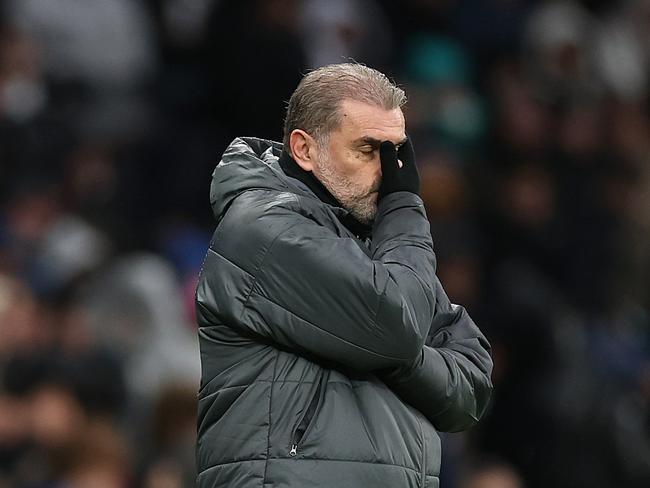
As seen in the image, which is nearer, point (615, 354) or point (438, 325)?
point (438, 325)

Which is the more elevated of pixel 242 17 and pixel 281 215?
pixel 281 215

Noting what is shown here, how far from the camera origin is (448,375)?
3.61 meters

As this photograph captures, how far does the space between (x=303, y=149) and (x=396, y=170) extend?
9.3 inches

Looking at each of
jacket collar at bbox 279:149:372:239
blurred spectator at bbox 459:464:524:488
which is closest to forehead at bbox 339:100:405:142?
jacket collar at bbox 279:149:372:239

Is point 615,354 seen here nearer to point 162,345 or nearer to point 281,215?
point 162,345

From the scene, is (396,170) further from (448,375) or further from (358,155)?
(448,375)

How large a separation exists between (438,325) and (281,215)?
1.89 feet

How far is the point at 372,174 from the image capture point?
12.0 ft

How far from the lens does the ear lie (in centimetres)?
368

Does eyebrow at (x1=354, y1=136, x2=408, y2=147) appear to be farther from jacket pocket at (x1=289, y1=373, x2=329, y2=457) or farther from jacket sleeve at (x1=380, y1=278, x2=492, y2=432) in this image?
jacket pocket at (x1=289, y1=373, x2=329, y2=457)

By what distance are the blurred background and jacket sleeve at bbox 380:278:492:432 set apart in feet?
8.06

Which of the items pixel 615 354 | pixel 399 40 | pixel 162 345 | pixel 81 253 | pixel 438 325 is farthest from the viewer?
pixel 399 40

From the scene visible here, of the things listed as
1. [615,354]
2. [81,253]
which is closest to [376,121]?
[81,253]

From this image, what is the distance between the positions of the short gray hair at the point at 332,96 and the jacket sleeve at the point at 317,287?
21 cm
